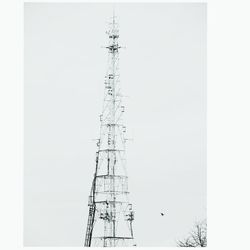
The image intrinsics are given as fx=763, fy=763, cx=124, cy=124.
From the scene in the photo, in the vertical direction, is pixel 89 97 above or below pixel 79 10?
below

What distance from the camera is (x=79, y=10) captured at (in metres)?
8.12

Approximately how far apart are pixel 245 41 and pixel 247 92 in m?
0.52

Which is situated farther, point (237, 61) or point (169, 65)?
point (169, 65)

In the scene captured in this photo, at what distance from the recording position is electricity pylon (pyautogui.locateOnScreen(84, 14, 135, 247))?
8.12 m

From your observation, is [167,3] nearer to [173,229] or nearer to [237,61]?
[237,61]

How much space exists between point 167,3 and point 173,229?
2385 mm

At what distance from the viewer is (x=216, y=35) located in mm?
7812

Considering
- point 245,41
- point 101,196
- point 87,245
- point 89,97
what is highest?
point 245,41

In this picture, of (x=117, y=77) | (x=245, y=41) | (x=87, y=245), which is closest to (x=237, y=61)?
(x=245, y=41)

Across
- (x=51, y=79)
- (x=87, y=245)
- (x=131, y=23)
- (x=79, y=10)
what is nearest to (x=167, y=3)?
(x=131, y=23)

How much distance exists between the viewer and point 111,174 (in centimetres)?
816

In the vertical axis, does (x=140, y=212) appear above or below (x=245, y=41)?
below

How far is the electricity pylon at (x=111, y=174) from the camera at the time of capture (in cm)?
812

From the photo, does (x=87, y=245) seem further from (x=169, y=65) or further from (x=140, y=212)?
(x=169, y=65)
